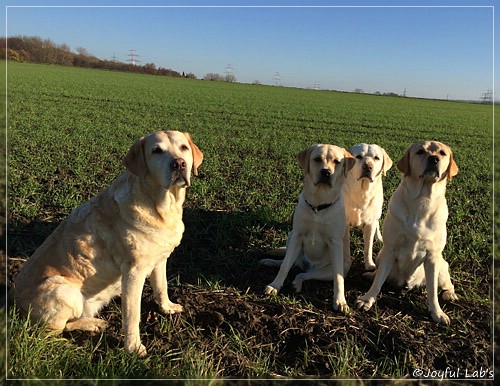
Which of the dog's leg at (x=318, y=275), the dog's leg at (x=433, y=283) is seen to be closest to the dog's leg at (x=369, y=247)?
the dog's leg at (x=318, y=275)

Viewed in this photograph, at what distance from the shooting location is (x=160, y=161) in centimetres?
294

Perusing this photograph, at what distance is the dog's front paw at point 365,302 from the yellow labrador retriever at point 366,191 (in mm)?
820

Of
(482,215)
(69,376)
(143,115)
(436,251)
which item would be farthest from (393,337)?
(143,115)

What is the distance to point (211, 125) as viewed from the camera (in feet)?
54.5

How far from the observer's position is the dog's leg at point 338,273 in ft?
12.1

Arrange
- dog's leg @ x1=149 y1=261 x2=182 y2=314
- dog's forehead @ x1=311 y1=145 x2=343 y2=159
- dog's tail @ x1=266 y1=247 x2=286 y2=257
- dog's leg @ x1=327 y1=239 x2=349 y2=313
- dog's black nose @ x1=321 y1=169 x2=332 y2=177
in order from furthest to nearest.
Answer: dog's tail @ x1=266 y1=247 x2=286 y2=257 < dog's forehead @ x1=311 y1=145 x2=343 y2=159 < dog's black nose @ x1=321 y1=169 x2=332 y2=177 < dog's leg @ x1=327 y1=239 x2=349 y2=313 < dog's leg @ x1=149 y1=261 x2=182 y2=314

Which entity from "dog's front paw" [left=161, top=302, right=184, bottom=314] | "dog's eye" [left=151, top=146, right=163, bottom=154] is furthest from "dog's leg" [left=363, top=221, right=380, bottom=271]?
"dog's eye" [left=151, top=146, right=163, bottom=154]

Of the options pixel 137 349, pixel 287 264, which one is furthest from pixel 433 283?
pixel 137 349

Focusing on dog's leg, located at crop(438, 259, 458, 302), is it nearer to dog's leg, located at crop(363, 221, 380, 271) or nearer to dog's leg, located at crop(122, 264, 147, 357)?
dog's leg, located at crop(363, 221, 380, 271)

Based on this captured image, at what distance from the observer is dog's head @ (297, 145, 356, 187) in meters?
3.84

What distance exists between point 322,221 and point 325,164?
0.60 meters

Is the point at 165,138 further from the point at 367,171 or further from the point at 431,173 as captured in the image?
the point at 367,171

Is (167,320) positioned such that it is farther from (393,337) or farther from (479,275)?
(479,275)

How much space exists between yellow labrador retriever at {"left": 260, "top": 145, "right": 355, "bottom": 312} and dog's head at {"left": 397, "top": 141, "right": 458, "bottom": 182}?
619 millimetres
